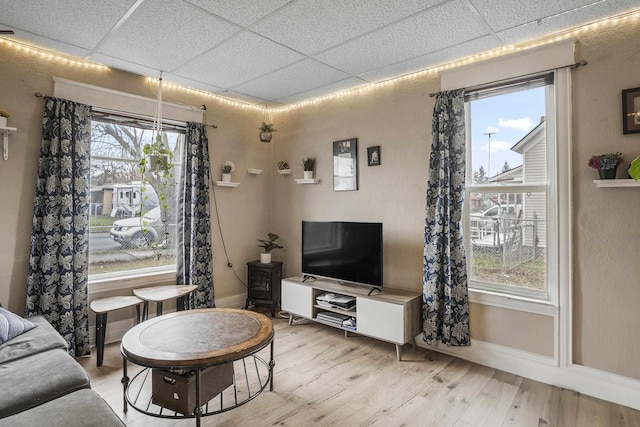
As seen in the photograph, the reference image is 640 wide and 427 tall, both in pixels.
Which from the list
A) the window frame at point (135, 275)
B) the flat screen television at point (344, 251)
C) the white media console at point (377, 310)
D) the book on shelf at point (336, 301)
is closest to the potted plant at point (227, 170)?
the window frame at point (135, 275)

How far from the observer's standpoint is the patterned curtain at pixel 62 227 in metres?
2.80

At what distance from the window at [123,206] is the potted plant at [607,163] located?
369 cm

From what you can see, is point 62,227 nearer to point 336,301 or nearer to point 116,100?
point 116,100

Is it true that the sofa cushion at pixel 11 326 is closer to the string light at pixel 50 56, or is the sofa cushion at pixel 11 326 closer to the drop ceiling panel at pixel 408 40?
the string light at pixel 50 56

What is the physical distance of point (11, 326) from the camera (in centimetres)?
222

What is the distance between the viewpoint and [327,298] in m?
3.45

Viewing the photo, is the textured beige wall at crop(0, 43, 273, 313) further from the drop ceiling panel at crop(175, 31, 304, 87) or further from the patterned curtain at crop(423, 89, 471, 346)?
the patterned curtain at crop(423, 89, 471, 346)

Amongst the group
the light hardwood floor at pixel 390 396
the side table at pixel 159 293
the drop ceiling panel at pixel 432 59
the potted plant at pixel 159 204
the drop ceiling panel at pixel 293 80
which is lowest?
the light hardwood floor at pixel 390 396

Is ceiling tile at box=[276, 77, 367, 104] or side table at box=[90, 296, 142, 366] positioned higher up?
ceiling tile at box=[276, 77, 367, 104]

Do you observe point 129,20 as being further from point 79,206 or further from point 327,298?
point 327,298

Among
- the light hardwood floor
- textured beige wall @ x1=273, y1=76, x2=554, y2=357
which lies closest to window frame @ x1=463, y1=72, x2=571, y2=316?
textured beige wall @ x1=273, y1=76, x2=554, y2=357

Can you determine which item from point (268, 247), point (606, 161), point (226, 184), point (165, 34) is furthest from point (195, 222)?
point (606, 161)

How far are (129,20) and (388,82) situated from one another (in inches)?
88.7

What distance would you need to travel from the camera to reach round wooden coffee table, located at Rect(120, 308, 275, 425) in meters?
1.84
